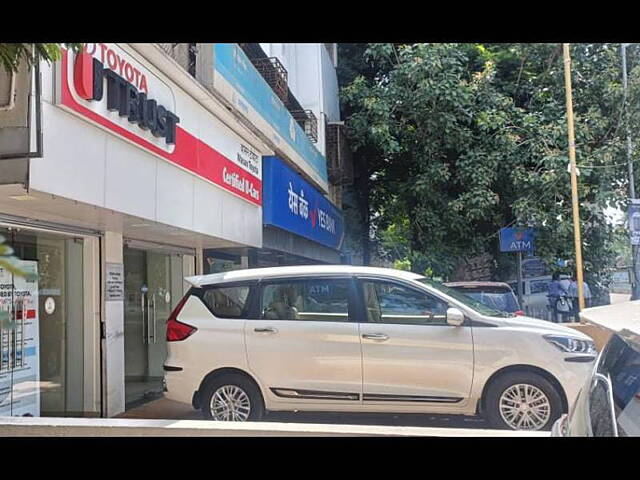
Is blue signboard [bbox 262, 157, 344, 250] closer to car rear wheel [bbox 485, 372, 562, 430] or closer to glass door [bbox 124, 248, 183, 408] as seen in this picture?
glass door [bbox 124, 248, 183, 408]

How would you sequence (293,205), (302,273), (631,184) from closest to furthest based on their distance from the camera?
(302,273) → (293,205) → (631,184)

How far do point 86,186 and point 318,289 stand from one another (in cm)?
257

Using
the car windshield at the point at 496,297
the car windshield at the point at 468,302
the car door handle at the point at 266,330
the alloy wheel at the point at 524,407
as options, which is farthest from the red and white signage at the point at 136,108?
the alloy wheel at the point at 524,407

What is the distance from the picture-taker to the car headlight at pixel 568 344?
19.4 ft

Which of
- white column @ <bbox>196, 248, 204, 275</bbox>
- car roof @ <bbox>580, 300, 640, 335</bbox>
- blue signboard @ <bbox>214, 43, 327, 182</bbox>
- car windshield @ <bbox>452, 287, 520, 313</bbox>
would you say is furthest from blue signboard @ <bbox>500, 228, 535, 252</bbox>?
car roof @ <bbox>580, 300, 640, 335</bbox>

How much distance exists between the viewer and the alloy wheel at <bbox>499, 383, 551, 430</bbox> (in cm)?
585

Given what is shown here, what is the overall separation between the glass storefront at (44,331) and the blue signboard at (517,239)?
11.7 metres

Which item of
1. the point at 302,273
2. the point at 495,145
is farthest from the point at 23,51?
the point at 495,145

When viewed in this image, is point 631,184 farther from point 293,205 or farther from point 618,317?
point 618,317

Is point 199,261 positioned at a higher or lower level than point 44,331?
higher

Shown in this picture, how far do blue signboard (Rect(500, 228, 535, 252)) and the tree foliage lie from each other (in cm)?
27

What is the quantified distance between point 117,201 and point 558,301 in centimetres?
1138

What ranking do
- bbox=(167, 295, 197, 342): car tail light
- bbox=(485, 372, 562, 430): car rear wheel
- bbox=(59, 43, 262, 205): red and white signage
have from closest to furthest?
bbox=(59, 43, 262, 205): red and white signage, bbox=(485, 372, 562, 430): car rear wheel, bbox=(167, 295, 197, 342): car tail light

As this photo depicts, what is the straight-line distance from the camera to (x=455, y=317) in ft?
19.9
